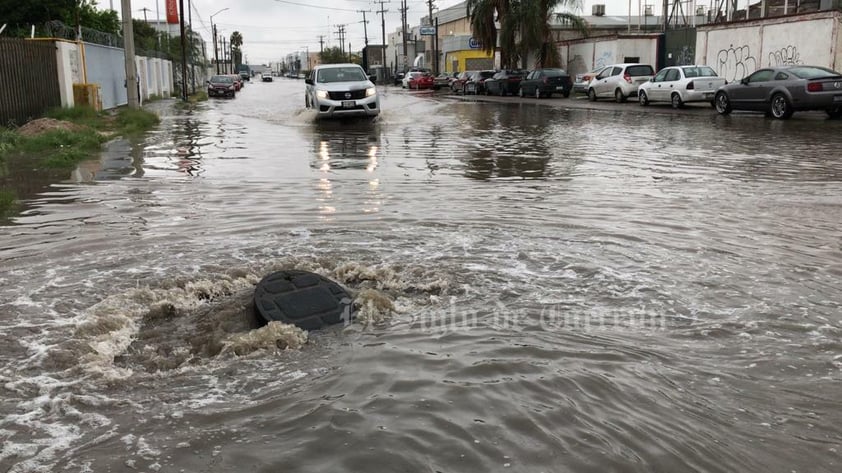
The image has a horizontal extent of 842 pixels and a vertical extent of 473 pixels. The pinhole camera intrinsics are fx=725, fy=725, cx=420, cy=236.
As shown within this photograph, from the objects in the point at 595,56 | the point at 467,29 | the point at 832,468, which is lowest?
the point at 832,468

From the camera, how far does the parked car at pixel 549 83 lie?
35.9m

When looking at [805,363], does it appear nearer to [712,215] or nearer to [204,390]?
[204,390]

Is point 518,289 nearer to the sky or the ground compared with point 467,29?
nearer to the ground

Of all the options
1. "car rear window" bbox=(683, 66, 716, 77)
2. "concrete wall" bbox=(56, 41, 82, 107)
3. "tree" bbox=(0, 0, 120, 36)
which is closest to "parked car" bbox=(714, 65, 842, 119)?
"car rear window" bbox=(683, 66, 716, 77)

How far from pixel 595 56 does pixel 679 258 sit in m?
39.3

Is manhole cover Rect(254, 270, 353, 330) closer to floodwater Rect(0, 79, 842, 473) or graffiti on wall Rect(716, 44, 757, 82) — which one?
floodwater Rect(0, 79, 842, 473)

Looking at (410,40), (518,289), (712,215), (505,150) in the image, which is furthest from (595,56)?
(410,40)

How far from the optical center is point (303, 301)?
14.6ft

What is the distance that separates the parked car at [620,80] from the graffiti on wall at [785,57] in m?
4.71

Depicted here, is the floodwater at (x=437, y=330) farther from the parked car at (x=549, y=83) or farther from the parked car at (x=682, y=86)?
the parked car at (x=549, y=83)

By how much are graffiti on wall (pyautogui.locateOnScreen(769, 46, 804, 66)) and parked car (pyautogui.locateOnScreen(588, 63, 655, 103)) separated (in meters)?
4.71

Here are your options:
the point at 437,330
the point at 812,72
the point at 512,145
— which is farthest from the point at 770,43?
the point at 437,330

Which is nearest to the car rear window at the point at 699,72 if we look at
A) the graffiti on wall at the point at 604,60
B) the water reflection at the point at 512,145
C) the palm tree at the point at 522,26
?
the water reflection at the point at 512,145

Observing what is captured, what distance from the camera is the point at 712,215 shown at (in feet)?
24.3
